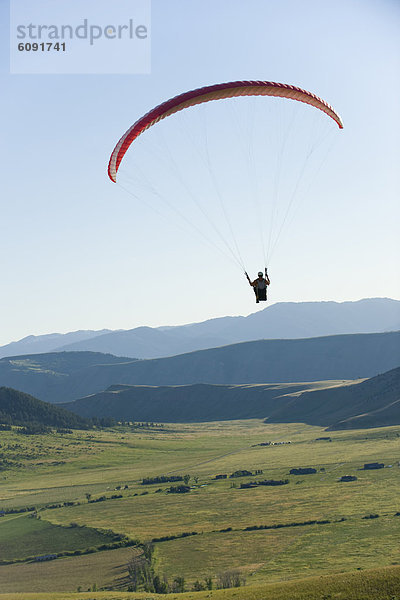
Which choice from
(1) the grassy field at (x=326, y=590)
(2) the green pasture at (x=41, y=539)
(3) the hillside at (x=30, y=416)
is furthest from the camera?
(3) the hillside at (x=30, y=416)

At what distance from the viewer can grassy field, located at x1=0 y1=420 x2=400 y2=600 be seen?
56062 mm

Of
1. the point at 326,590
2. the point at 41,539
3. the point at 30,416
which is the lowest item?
the point at 41,539

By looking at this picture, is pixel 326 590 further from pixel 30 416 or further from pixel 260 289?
pixel 30 416

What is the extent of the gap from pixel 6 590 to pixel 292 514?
35.2 metres

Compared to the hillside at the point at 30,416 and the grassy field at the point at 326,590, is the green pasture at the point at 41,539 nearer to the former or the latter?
the grassy field at the point at 326,590

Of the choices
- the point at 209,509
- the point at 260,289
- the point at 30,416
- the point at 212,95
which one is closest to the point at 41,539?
the point at 209,509

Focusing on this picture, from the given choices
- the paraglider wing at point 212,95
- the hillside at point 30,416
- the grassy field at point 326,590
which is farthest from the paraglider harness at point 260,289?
the hillside at point 30,416

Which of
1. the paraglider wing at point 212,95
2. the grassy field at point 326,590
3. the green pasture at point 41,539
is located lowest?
the green pasture at point 41,539

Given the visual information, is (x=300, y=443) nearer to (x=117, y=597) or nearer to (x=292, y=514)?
(x=292, y=514)

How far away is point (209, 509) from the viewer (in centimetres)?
8088

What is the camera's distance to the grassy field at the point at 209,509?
56.1 meters

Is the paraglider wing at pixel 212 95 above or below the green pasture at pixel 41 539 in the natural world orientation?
above

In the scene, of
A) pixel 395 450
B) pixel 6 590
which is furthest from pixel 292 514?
pixel 395 450

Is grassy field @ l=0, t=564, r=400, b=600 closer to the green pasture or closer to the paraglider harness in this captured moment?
the paraglider harness
